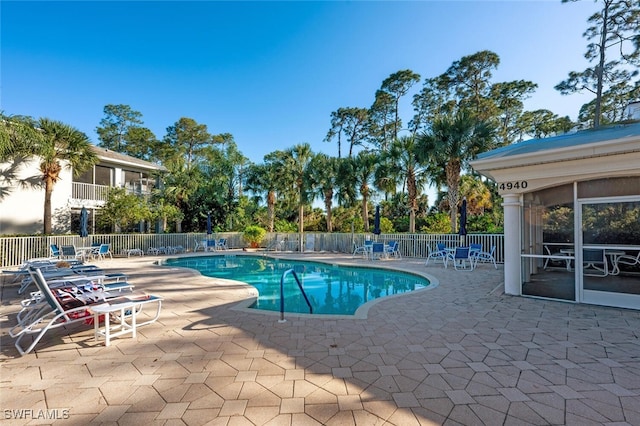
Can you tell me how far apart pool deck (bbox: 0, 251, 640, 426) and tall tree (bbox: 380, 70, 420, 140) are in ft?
90.7

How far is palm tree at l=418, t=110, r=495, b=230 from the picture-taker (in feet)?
48.0

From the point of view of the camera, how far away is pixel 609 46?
62.6ft

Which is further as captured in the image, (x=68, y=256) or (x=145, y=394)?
(x=68, y=256)

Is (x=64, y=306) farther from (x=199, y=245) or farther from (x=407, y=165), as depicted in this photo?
(x=407, y=165)

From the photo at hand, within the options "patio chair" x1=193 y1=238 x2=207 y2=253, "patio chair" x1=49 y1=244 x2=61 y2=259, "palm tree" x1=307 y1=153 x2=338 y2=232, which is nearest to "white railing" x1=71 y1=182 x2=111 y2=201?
"patio chair" x1=49 y1=244 x2=61 y2=259

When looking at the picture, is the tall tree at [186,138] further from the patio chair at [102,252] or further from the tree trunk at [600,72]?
the tree trunk at [600,72]

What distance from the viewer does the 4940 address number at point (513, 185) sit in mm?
6432

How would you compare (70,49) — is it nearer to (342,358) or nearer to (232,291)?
(232,291)

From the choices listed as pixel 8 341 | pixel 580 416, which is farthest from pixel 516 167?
pixel 8 341

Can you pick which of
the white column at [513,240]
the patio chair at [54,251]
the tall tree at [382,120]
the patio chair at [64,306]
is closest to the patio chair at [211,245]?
the patio chair at [54,251]

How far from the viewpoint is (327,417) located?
7.85ft

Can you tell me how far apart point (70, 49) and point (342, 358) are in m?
17.1

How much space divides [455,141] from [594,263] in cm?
1000

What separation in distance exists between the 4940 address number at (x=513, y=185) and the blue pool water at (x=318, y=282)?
3633 millimetres
